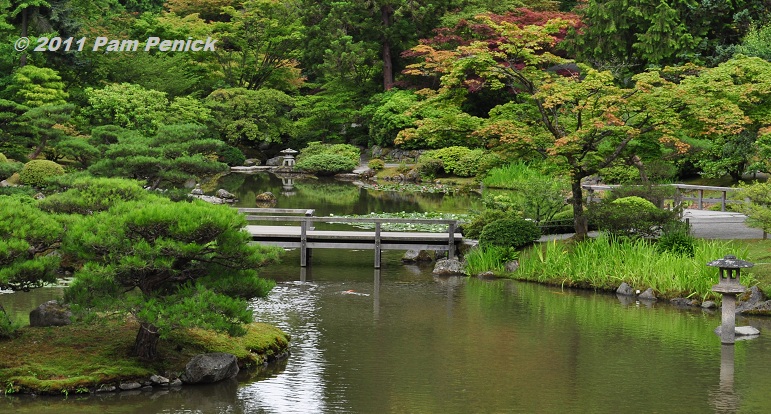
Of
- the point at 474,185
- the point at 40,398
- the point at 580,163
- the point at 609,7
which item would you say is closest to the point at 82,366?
the point at 40,398

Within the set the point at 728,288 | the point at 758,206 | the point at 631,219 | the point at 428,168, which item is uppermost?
the point at 428,168

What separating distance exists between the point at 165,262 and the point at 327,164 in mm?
34727

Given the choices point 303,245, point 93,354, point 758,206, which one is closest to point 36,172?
point 303,245

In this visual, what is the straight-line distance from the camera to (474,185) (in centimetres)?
4062

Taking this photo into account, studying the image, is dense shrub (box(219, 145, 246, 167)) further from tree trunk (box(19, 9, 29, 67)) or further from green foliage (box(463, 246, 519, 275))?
green foliage (box(463, 246, 519, 275))

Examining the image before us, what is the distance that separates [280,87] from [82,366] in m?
41.7

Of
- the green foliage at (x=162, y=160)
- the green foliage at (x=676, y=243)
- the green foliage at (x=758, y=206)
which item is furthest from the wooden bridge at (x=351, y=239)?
the green foliage at (x=758, y=206)

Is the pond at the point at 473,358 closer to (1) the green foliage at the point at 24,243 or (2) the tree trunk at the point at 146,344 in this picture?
(2) the tree trunk at the point at 146,344

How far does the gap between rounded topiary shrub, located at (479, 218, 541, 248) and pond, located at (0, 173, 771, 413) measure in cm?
145

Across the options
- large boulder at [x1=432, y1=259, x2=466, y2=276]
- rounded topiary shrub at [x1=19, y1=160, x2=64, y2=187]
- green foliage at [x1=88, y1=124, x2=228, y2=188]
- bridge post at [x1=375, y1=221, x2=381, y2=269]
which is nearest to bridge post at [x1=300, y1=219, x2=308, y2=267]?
bridge post at [x1=375, y1=221, x2=381, y2=269]

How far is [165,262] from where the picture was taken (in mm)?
12500

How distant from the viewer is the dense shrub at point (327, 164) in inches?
1847

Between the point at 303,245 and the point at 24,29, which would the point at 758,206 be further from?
the point at 24,29

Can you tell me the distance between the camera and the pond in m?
12.7
